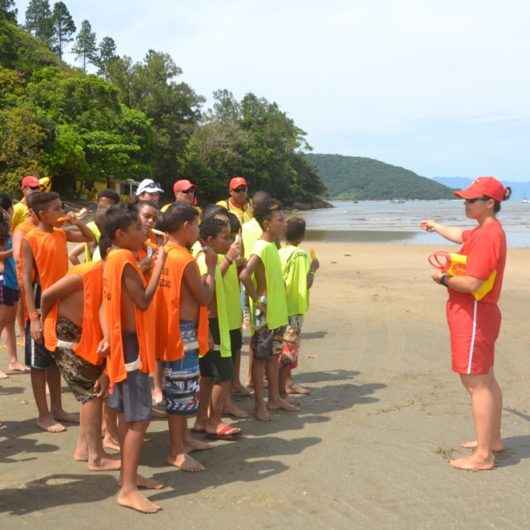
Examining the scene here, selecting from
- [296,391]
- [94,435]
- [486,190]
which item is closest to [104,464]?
[94,435]

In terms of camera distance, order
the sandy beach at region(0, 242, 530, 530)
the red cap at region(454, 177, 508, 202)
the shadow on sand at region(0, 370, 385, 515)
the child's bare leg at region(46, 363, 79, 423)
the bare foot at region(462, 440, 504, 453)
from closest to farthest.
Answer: the sandy beach at region(0, 242, 530, 530)
the shadow on sand at region(0, 370, 385, 515)
the red cap at region(454, 177, 508, 202)
the bare foot at region(462, 440, 504, 453)
the child's bare leg at region(46, 363, 79, 423)

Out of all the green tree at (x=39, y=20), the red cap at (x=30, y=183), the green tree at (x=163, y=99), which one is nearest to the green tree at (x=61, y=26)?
the green tree at (x=39, y=20)

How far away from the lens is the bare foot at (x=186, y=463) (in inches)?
185

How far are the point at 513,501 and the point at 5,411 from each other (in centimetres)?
405

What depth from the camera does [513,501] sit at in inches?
165

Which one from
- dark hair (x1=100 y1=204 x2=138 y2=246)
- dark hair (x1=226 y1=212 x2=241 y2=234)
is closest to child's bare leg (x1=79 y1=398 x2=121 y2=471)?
dark hair (x1=100 y1=204 x2=138 y2=246)

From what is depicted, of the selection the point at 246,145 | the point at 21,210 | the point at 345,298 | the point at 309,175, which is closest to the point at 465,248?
the point at 21,210

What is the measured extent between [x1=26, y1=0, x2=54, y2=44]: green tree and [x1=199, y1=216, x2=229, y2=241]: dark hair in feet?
369

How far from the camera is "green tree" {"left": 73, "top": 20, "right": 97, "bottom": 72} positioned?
114 meters

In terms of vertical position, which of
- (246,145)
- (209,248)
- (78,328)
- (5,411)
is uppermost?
(246,145)

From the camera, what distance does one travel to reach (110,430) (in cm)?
523

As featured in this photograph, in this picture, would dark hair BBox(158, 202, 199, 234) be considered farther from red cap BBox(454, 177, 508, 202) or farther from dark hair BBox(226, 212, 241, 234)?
red cap BBox(454, 177, 508, 202)

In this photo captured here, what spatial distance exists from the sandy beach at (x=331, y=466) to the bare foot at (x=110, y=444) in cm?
23

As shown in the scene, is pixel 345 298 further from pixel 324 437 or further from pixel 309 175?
pixel 309 175
